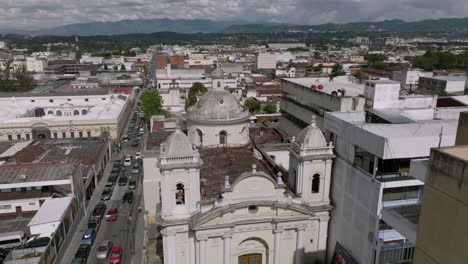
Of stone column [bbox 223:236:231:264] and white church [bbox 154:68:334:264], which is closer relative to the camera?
white church [bbox 154:68:334:264]

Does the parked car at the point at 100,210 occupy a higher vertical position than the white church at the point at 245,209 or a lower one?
lower

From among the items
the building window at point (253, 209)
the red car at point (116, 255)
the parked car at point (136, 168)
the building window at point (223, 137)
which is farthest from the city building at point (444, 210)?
the parked car at point (136, 168)

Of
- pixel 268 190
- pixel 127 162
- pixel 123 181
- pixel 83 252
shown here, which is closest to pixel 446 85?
pixel 127 162

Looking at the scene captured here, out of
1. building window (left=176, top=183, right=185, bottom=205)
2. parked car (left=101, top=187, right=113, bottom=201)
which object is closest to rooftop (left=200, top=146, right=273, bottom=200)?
building window (left=176, top=183, right=185, bottom=205)

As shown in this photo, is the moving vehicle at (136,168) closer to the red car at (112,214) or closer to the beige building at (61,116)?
the beige building at (61,116)

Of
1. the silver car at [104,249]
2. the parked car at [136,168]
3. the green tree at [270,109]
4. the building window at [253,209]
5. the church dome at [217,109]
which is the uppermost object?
the church dome at [217,109]

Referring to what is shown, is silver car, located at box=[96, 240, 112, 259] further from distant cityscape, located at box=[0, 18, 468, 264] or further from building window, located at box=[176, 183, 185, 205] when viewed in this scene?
building window, located at box=[176, 183, 185, 205]
